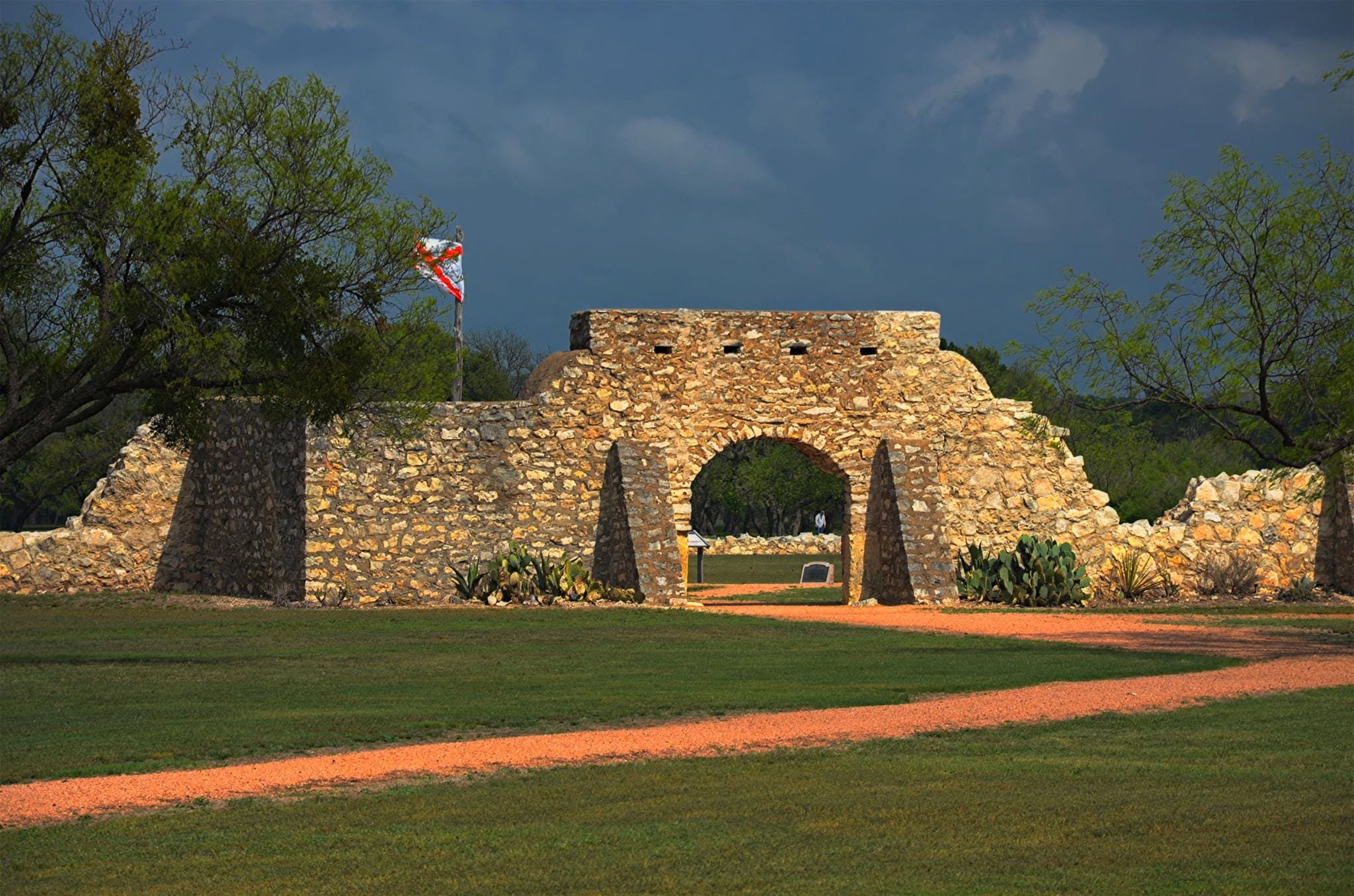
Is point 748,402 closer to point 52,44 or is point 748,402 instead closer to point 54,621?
point 54,621

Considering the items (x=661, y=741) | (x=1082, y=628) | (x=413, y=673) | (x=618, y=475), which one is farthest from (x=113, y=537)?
(x=661, y=741)

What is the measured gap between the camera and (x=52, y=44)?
1514cm

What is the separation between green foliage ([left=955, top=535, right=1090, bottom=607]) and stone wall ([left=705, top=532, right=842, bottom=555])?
23.7 m

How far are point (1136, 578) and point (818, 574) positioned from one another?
9062 mm

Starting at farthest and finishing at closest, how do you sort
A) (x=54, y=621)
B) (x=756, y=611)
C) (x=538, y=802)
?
(x=756, y=611), (x=54, y=621), (x=538, y=802)

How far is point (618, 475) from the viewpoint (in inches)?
913

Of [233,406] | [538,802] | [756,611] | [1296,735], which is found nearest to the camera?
[538,802]

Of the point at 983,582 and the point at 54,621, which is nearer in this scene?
the point at 54,621

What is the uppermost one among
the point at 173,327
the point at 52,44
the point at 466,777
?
the point at 52,44

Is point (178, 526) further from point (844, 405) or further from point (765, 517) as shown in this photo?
point (765, 517)

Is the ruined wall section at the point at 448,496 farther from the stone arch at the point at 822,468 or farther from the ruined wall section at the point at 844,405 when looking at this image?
the stone arch at the point at 822,468

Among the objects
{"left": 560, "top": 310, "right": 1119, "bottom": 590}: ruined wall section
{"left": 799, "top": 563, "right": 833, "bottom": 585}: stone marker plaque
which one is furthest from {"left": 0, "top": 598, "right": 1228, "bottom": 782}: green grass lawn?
{"left": 799, "top": 563, "right": 833, "bottom": 585}: stone marker plaque

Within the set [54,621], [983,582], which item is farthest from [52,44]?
[983,582]

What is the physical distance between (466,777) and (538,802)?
1.06m
